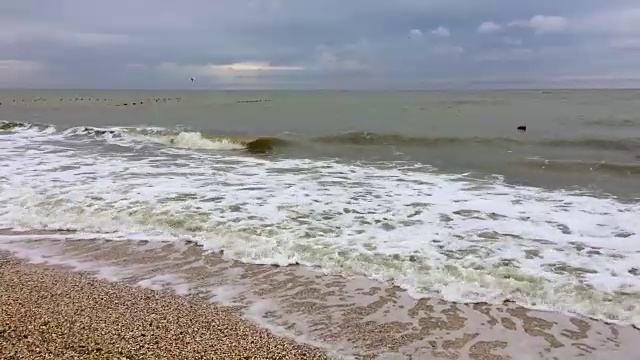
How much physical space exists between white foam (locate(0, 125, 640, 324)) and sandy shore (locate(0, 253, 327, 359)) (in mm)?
1793

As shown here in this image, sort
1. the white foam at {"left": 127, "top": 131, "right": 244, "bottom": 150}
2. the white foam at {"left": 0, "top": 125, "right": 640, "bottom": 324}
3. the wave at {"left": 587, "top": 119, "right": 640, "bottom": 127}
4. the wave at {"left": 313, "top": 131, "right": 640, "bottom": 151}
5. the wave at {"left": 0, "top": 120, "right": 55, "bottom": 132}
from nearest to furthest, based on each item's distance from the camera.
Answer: the white foam at {"left": 0, "top": 125, "right": 640, "bottom": 324}, the wave at {"left": 313, "top": 131, "right": 640, "bottom": 151}, the white foam at {"left": 127, "top": 131, "right": 244, "bottom": 150}, the wave at {"left": 587, "top": 119, "right": 640, "bottom": 127}, the wave at {"left": 0, "top": 120, "right": 55, "bottom": 132}

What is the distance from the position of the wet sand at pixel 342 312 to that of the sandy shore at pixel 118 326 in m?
0.04

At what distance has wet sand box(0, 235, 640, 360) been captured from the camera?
4.56m

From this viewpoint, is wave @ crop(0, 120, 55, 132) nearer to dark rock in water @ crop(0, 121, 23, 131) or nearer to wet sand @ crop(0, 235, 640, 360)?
dark rock in water @ crop(0, 121, 23, 131)

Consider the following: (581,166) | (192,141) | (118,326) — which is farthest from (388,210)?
(192,141)

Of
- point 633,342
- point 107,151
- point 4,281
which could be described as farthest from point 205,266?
point 107,151

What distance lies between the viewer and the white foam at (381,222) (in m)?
6.13

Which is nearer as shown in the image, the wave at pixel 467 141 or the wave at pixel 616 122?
the wave at pixel 467 141

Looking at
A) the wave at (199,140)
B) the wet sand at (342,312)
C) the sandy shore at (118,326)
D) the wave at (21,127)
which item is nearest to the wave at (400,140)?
the wave at (199,140)

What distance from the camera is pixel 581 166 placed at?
1612 cm

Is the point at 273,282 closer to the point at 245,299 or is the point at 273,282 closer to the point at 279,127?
the point at 245,299

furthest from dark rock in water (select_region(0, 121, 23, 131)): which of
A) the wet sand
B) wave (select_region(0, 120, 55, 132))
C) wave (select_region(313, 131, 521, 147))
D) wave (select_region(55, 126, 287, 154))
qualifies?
the wet sand

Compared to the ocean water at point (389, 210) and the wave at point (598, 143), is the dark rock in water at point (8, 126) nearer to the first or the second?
the ocean water at point (389, 210)

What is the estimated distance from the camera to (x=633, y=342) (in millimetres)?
Result: 4648
